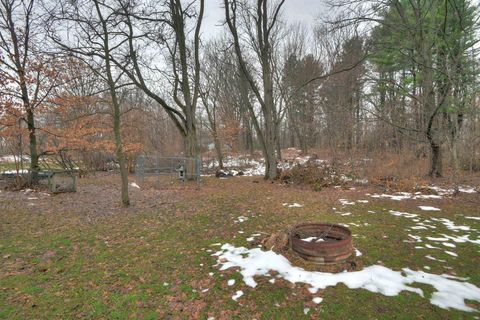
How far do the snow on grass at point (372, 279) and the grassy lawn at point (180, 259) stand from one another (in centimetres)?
12

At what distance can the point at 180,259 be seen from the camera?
416 cm

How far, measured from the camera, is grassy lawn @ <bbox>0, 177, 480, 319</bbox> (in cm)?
287

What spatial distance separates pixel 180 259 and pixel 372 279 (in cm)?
279

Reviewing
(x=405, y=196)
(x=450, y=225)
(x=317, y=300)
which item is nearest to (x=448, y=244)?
(x=450, y=225)

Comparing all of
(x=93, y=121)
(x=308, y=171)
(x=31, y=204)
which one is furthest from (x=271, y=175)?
(x=93, y=121)

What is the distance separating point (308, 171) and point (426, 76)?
5584 millimetres

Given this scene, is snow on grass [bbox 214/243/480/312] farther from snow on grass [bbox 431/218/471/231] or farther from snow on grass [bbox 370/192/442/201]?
snow on grass [bbox 370/192/442/201]

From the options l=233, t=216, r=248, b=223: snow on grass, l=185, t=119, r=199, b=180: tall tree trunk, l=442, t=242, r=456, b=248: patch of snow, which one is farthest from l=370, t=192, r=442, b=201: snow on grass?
l=185, t=119, r=199, b=180: tall tree trunk

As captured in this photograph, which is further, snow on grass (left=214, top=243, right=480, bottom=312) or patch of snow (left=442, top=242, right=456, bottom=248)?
patch of snow (left=442, top=242, right=456, bottom=248)

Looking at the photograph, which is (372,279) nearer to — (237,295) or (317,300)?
(317,300)

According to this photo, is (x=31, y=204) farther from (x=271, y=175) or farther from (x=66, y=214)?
(x=271, y=175)

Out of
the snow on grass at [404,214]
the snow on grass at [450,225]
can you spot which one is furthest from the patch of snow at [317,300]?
the snow on grass at [404,214]

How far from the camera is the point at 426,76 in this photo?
960 cm

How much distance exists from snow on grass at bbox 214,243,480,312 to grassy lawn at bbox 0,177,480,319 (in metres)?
0.12
